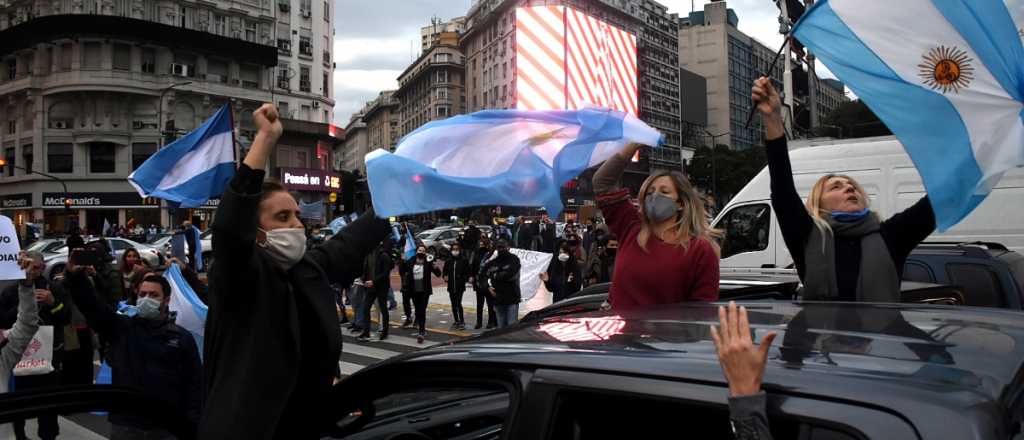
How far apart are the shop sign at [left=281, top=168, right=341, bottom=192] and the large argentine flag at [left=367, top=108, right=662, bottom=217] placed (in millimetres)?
48893

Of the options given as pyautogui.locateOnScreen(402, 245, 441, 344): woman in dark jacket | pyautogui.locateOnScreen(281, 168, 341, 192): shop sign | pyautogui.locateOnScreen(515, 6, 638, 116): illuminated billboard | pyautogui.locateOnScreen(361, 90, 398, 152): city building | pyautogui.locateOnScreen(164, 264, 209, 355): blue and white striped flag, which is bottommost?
pyautogui.locateOnScreen(402, 245, 441, 344): woman in dark jacket

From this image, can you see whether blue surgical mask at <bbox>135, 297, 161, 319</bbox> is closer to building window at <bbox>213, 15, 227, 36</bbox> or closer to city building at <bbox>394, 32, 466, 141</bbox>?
building window at <bbox>213, 15, 227, 36</bbox>

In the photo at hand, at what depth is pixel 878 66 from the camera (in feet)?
10.0

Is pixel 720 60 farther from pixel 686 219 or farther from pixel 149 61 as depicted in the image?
pixel 686 219

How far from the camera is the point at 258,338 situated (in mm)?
2184

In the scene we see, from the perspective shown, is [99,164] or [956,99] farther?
[99,164]

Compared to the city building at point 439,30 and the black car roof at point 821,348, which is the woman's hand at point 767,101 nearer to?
the black car roof at point 821,348

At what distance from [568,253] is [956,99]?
824 centimetres

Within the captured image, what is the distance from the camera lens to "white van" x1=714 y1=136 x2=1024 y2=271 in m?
8.24

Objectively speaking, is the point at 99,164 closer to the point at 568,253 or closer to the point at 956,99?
the point at 568,253

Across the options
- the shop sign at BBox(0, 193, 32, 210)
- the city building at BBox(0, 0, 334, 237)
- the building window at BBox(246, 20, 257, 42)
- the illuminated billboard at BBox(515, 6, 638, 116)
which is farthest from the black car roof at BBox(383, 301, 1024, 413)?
the building window at BBox(246, 20, 257, 42)

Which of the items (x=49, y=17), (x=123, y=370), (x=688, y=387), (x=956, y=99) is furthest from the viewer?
(x=49, y=17)

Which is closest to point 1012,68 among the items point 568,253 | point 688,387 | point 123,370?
point 688,387

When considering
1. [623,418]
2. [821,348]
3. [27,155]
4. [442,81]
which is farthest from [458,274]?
[442,81]
